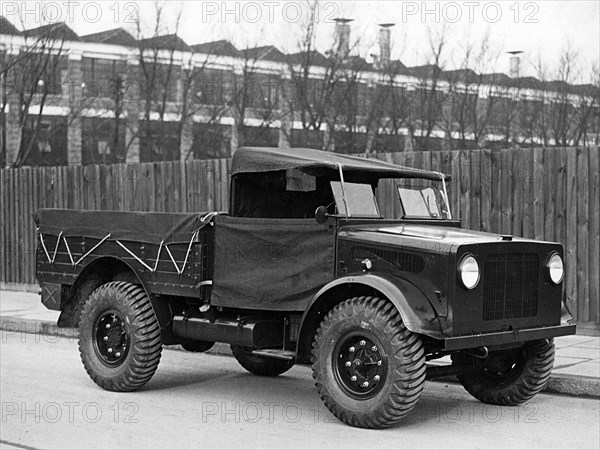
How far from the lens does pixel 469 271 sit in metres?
7.29

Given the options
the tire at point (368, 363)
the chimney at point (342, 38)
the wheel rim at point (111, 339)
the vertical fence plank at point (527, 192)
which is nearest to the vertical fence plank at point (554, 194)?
the vertical fence plank at point (527, 192)

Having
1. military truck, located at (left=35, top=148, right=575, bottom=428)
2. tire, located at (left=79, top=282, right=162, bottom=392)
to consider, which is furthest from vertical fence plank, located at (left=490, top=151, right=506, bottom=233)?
tire, located at (left=79, top=282, right=162, bottom=392)

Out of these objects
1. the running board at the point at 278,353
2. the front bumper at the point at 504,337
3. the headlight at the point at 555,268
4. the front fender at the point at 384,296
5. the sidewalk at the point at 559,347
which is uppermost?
the headlight at the point at 555,268

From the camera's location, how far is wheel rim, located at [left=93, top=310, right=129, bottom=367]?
9141 millimetres

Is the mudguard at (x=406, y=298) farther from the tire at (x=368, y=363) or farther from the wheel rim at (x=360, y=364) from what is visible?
the wheel rim at (x=360, y=364)

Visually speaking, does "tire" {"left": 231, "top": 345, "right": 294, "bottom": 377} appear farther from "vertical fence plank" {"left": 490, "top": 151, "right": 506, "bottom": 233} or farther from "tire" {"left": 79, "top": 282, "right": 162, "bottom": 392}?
"vertical fence plank" {"left": 490, "top": 151, "right": 506, "bottom": 233}

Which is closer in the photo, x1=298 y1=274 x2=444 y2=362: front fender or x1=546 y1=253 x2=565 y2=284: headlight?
x1=298 y1=274 x2=444 y2=362: front fender

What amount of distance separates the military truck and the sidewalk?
3.10ft

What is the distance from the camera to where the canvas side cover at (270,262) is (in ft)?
26.5

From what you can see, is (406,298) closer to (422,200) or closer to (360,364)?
(360,364)

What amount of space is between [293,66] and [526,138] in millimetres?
7916

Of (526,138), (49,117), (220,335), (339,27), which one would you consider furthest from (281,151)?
(49,117)

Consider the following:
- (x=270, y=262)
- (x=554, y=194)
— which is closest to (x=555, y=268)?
(x=270, y=262)

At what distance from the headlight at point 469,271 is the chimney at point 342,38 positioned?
20.7 m
